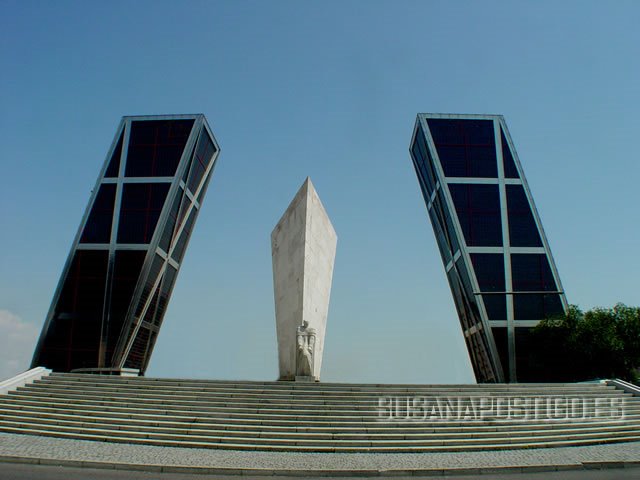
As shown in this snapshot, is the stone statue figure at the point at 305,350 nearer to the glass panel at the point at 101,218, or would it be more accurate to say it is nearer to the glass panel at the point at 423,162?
the glass panel at the point at 423,162

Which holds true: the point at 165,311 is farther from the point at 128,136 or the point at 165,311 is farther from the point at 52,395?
the point at 52,395

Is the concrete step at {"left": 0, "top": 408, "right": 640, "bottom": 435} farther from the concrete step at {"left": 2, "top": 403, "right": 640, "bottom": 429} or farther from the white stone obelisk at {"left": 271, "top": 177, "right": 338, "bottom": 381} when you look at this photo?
the white stone obelisk at {"left": 271, "top": 177, "right": 338, "bottom": 381}

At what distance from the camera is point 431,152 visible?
45688 millimetres

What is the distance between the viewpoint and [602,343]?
104 feet

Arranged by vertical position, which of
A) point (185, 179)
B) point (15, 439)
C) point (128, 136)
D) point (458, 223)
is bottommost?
point (15, 439)

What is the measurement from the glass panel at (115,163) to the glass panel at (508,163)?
109 feet

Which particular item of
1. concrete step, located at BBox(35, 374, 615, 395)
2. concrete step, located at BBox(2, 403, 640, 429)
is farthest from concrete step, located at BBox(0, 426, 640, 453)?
concrete step, located at BBox(35, 374, 615, 395)

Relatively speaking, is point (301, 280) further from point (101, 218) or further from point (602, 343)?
point (101, 218)

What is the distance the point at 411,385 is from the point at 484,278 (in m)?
27.5

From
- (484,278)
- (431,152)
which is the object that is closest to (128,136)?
(431,152)

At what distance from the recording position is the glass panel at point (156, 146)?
46.7 m

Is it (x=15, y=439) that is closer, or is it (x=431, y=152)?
(x=15, y=439)

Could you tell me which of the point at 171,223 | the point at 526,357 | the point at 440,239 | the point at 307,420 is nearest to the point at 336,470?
the point at 307,420

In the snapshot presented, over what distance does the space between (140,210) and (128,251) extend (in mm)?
3634
